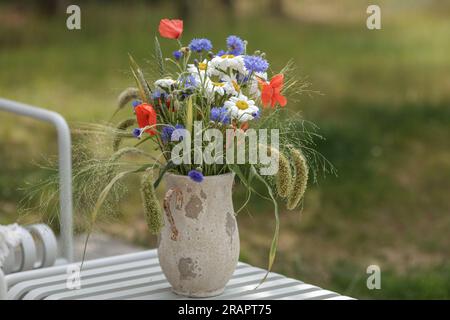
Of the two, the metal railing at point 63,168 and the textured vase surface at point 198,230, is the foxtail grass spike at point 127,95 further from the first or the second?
the metal railing at point 63,168

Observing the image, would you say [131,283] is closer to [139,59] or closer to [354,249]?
[354,249]

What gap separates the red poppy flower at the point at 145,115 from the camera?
216 cm

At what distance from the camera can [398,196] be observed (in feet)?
18.6

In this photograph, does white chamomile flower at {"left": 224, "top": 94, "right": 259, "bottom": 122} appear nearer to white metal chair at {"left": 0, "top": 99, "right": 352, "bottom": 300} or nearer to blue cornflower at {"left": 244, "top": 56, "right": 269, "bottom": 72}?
blue cornflower at {"left": 244, "top": 56, "right": 269, "bottom": 72}

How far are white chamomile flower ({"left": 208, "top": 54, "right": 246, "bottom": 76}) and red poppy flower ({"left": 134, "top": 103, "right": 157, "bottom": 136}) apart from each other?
197 millimetres

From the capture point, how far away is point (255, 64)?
7.28ft

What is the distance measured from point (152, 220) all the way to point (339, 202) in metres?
3.55

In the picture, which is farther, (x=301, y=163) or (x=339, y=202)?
(x=339, y=202)

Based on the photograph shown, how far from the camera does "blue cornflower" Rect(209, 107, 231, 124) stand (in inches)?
84.5

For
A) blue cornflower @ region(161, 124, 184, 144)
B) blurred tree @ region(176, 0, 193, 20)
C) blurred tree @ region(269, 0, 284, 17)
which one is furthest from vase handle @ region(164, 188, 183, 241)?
blurred tree @ region(269, 0, 284, 17)

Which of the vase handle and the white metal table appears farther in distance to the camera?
the white metal table

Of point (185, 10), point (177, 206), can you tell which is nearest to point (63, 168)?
point (177, 206)

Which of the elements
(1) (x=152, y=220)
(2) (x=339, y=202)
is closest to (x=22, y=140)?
(2) (x=339, y=202)

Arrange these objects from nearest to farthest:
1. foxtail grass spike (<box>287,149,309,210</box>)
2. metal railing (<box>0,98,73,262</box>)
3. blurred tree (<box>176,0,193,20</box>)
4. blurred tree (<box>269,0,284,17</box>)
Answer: foxtail grass spike (<box>287,149,309,210</box>) < metal railing (<box>0,98,73,262</box>) < blurred tree (<box>176,0,193,20</box>) < blurred tree (<box>269,0,284,17</box>)
